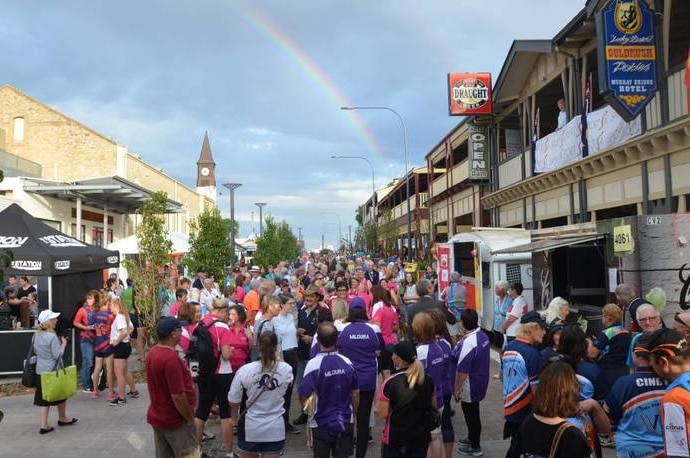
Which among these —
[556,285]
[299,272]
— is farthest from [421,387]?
[299,272]

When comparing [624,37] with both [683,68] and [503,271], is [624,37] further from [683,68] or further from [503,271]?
[503,271]

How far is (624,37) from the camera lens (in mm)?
11805

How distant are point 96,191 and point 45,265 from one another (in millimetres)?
13041

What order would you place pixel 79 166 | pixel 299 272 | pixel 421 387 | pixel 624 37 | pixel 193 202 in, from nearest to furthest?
pixel 421 387 → pixel 624 37 → pixel 299 272 → pixel 79 166 → pixel 193 202

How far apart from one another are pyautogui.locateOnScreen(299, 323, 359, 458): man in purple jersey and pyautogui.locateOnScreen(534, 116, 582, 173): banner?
41.1ft

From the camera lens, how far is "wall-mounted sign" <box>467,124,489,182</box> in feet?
77.8

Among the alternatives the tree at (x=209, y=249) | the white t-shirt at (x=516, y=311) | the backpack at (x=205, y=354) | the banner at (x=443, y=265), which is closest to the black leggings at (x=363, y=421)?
the backpack at (x=205, y=354)

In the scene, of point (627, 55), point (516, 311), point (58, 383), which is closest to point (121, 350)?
point (58, 383)

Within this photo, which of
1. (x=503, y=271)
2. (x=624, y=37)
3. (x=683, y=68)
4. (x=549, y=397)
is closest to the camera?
(x=549, y=397)

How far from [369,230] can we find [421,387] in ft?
181

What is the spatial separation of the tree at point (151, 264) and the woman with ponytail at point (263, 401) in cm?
767

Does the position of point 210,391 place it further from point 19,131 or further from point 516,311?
point 19,131

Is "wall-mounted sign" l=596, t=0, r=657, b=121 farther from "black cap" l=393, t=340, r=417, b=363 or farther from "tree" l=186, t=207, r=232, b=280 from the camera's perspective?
"tree" l=186, t=207, r=232, b=280

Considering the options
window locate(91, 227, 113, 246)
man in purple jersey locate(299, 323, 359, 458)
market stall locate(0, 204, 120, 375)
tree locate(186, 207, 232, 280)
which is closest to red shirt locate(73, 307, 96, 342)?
market stall locate(0, 204, 120, 375)
